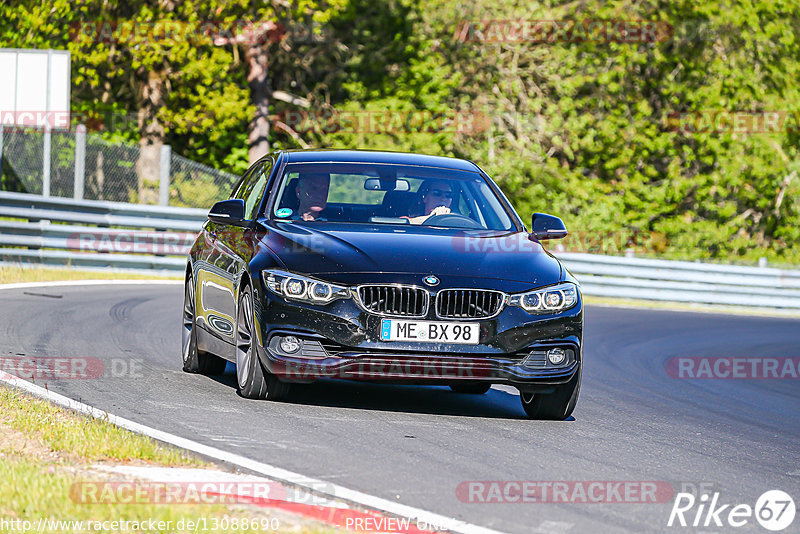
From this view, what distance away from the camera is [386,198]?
916cm

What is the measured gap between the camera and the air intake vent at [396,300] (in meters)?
7.81

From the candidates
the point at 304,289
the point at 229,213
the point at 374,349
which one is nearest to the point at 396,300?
the point at 374,349

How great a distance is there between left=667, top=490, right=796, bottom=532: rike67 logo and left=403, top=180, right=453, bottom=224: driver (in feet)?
11.0

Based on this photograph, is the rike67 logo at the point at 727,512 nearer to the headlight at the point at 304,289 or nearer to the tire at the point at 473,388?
the headlight at the point at 304,289

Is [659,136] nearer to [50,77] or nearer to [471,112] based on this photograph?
[471,112]

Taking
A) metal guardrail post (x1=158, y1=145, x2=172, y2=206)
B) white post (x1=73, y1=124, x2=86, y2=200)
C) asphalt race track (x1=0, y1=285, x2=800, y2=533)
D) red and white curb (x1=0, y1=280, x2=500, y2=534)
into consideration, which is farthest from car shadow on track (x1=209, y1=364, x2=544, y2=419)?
metal guardrail post (x1=158, y1=145, x2=172, y2=206)

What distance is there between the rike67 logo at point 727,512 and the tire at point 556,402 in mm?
2122

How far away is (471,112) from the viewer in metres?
36.2

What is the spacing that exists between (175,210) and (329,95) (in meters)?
13.6

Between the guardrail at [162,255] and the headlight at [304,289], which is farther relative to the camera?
the guardrail at [162,255]

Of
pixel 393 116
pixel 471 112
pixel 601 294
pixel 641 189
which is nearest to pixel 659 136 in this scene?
pixel 641 189

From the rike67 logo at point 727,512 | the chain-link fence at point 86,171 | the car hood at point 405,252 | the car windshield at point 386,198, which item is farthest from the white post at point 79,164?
the rike67 logo at point 727,512

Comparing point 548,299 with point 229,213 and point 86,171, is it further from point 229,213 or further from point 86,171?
point 86,171

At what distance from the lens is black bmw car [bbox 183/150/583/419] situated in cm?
780
